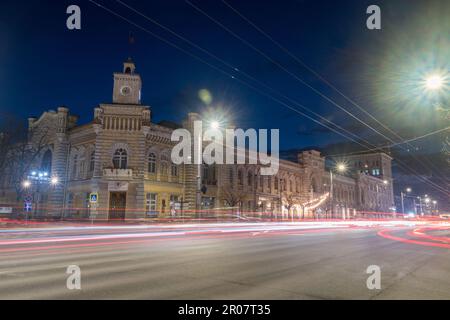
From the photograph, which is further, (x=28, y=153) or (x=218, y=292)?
(x=28, y=153)

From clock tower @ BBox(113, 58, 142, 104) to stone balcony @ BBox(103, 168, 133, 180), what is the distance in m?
7.87

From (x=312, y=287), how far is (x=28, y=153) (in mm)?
43875

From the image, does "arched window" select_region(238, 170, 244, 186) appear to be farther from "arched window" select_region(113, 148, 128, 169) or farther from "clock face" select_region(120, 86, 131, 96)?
"clock face" select_region(120, 86, 131, 96)

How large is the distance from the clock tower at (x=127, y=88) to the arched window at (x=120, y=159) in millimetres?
5628

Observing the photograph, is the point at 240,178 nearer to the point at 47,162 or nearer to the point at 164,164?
the point at 164,164

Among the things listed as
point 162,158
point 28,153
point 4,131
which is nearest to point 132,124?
point 162,158

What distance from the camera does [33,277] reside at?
7.39 metres

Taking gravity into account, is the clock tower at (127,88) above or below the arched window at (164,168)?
above

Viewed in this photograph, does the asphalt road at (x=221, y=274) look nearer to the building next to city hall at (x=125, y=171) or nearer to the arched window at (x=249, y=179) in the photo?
the building next to city hall at (x=125, y=171)

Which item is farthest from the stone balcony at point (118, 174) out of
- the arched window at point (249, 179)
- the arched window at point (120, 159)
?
the arched window at point (249, 179)

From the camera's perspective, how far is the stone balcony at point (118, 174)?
34156 mm
